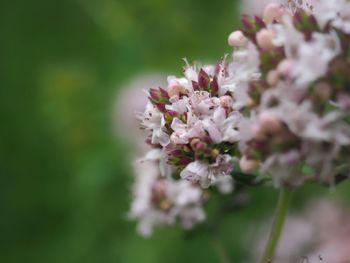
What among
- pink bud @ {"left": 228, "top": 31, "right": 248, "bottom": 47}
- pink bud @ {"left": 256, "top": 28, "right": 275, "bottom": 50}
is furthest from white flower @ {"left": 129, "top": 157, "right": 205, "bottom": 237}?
pink bud @ {"left": 256, "top": 28, "right": 275, "bottom": 50}

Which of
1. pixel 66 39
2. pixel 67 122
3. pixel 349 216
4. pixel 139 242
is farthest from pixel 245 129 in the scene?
pixel 66 39

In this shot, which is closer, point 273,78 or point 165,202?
point 273,78

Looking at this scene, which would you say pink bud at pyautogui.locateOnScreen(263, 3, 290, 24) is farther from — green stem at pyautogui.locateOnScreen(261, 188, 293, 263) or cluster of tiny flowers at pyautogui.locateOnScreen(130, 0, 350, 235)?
Answer: green stem at pyautogui.locateOnScreen(261, 188, 293, 263)

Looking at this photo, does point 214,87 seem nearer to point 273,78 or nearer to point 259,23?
point 259,23

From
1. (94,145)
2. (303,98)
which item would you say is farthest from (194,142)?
(94,145)

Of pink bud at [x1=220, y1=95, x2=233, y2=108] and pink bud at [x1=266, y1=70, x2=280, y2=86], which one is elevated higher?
pink bud at [x1=220, y1=95, x2=233, y2=108]

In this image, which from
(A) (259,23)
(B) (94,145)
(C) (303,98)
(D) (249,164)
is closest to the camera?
(C) (303,98)

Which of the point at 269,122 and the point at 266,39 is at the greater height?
the point at 266,39
